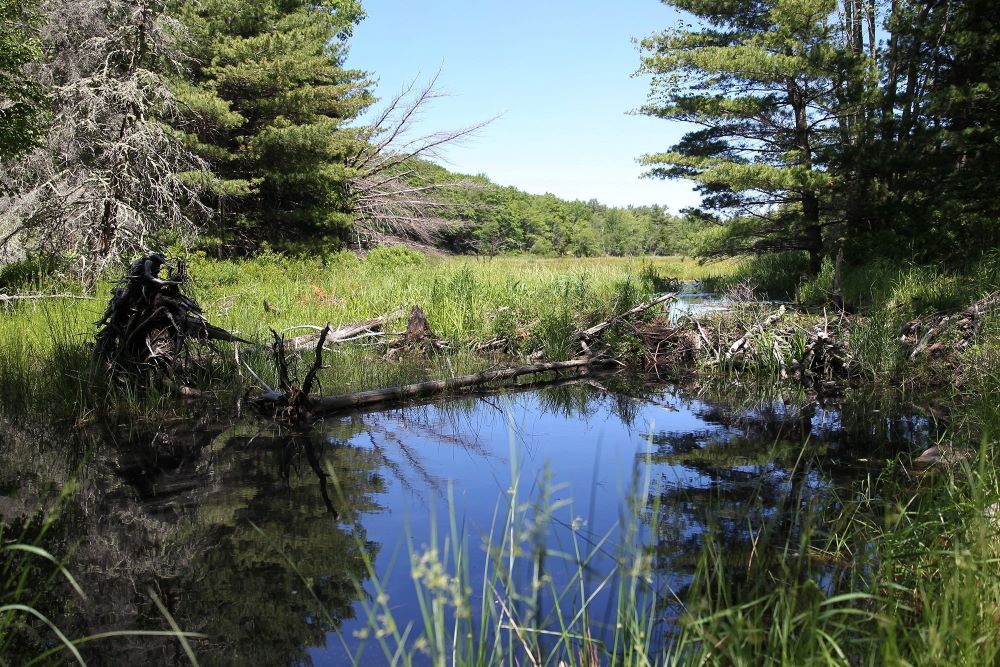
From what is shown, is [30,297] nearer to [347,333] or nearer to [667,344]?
[347,333]

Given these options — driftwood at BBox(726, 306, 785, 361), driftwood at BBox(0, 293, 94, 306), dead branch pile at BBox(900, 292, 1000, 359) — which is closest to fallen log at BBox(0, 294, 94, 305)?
driftwood at BBox(0, 293, 94, 306)

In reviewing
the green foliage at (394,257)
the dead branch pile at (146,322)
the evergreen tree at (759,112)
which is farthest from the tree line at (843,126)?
the dead branch pile at (146,322)

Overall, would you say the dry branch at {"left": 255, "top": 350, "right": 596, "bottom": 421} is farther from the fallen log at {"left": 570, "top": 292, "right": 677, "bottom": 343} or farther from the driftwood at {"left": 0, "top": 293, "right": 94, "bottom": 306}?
the driftwood at {"left": 0, "top": 293, "right": 94, "bottom": 306}

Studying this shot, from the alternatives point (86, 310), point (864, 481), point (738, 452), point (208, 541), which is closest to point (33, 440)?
point (208, 541)

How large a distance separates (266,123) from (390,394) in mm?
14629

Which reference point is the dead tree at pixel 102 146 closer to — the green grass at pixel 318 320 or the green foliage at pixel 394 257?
the green grass at pixel 318 320

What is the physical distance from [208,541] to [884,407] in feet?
17.8

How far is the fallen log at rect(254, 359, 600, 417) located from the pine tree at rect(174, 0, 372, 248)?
439 inches

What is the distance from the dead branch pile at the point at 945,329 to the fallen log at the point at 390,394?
3500 mm

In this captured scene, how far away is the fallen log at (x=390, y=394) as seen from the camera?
19.1 feet

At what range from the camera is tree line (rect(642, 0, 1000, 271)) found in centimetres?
1473

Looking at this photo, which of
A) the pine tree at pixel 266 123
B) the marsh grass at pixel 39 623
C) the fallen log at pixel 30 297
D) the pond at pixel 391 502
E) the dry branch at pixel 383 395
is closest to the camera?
the marsh grass at pixel 39 623

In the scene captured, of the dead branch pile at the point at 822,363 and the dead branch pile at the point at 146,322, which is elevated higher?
the dead branch pile at the point at 146,322

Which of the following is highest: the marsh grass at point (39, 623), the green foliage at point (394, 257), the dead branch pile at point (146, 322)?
the green foliage at point (394, 257)
